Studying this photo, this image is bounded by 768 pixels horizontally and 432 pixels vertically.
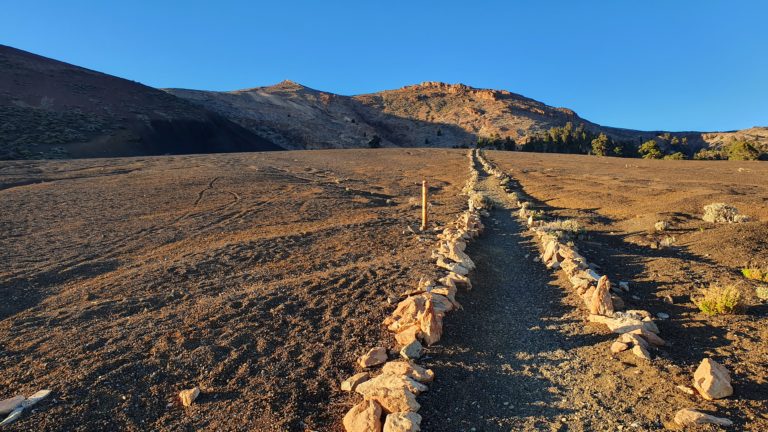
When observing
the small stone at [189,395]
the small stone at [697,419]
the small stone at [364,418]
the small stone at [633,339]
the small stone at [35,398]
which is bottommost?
the small stone at [35,398]

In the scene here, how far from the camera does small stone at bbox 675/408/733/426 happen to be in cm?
370

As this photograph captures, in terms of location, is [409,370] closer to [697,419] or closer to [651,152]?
[697,419]

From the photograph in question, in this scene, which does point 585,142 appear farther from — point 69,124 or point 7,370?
point 7,370

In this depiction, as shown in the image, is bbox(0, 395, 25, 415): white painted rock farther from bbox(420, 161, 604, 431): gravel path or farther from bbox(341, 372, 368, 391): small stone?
bbox(420, 161, 604, 431): gravel path

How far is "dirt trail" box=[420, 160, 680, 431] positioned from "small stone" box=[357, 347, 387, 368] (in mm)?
537

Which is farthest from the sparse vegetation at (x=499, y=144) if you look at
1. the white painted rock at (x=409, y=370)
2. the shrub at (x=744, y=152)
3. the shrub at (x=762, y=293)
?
the white painted rock at (x=409, y=370)

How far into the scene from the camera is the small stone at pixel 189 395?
4379mm

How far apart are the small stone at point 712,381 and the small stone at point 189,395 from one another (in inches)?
200

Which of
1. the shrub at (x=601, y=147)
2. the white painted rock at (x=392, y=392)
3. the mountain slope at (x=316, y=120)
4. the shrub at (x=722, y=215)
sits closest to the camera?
the white painted rock at (x=392, y=392)

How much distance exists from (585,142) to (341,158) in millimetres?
47265

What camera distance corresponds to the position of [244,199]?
1766cm

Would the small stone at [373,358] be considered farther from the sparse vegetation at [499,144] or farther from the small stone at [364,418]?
the sparse vegetation at [499,144]

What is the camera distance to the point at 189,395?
14.5 ft

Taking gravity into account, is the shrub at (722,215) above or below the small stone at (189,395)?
above
